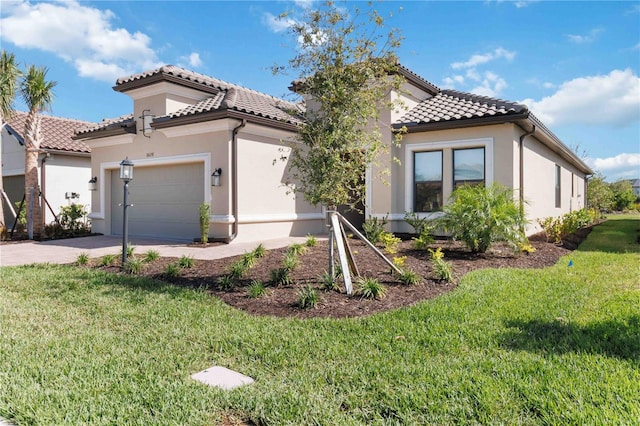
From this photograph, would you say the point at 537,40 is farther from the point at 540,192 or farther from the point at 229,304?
the point at 229,304

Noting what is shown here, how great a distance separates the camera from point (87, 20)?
11.1m

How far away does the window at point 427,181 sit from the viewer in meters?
12.2

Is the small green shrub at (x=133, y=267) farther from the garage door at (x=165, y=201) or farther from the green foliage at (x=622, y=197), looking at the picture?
the green foliage at (x=622, y=197)

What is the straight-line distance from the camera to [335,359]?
386 cm

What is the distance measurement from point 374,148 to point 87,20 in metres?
9.49

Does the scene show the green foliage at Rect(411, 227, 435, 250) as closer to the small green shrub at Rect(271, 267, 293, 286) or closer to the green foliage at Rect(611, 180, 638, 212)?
the small green shrub at Rect(271, 267, 293, 286)

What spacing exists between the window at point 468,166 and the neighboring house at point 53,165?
50.6 ft

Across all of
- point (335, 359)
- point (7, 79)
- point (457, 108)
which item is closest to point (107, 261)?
point (335, 359)

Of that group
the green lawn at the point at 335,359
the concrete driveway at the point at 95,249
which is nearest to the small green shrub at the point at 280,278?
the green lawn at the point at 335,359

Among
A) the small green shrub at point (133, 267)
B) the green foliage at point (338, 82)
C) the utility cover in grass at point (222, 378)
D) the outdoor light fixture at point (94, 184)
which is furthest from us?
the outdoor light fixture at point (94, 184)

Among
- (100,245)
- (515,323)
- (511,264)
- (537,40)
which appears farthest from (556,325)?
(100,245)

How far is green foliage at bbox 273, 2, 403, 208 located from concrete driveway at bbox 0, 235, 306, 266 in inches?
167

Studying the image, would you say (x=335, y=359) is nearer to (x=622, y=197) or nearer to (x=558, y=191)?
(x=558, y=191)

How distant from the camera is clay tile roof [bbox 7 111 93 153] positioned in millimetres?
18156
